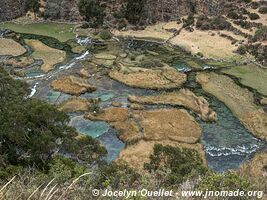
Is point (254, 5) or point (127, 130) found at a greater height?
point (254, 5)

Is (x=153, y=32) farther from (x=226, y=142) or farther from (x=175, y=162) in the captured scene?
(x=175, y=162)

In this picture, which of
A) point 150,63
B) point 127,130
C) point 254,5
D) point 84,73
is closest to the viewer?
point 127,130

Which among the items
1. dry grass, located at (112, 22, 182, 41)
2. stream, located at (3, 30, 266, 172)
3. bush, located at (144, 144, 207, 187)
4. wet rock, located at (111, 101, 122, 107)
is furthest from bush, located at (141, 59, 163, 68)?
bush, located at (144, 144, 207, 187)

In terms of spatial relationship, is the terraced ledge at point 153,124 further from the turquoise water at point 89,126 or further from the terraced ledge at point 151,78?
the terraced ledge at point 151,78

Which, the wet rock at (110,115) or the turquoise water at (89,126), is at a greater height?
the wet rock at (110,115)

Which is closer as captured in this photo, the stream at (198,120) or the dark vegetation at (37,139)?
the dark vegetation at (37,139)

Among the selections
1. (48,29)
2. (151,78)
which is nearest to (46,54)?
(48,29)

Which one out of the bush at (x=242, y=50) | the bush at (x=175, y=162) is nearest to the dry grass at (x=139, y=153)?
the bush at (x=175, y=162)
